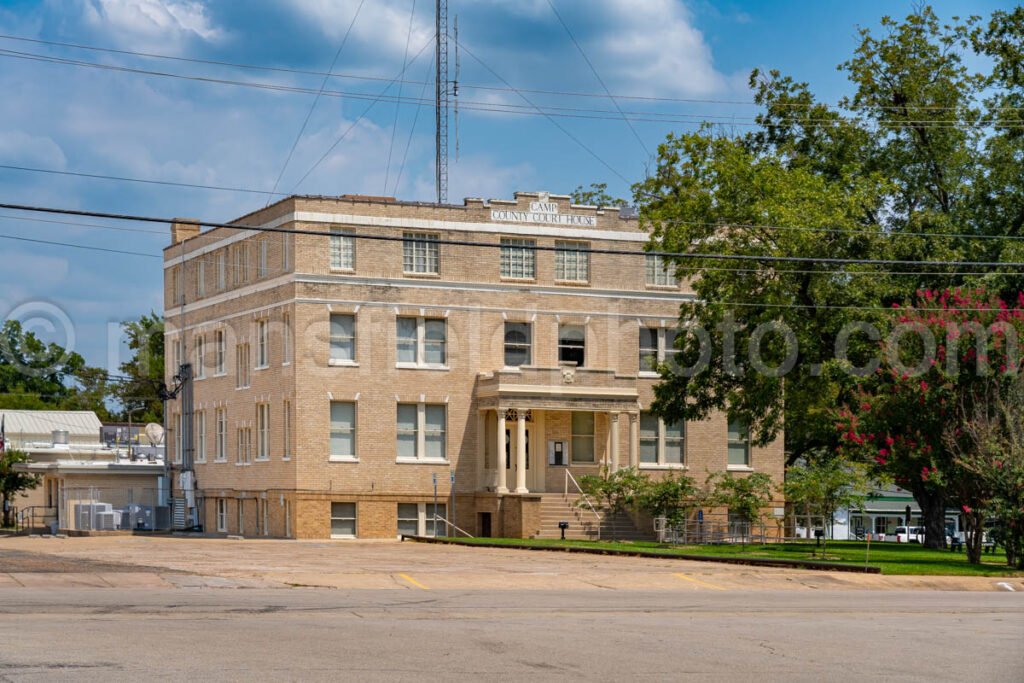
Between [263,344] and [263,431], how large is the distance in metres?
3.17

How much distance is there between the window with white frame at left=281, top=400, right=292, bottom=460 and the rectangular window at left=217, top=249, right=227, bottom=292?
732 cm

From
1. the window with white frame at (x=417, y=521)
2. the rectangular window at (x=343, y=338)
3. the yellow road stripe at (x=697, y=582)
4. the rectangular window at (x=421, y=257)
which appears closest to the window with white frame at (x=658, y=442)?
the window with white frame at (x=417, y=521)

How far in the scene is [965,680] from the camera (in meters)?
14.1

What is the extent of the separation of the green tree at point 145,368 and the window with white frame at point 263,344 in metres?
44.7

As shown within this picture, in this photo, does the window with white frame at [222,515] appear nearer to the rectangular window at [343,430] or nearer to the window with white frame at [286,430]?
the window with white frame at [286,430]

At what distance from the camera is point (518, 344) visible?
53.3 metres

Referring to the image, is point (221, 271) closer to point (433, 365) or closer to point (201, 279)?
point (201, 279)

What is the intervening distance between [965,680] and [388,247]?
127 feet

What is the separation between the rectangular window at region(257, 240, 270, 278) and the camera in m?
52.4

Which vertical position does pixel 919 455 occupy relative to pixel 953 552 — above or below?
above

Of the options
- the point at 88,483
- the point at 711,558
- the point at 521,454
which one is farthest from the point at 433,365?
the point at 711,558

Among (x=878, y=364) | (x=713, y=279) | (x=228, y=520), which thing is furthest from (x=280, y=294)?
(x=878, y=364)

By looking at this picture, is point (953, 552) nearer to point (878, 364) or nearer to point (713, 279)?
point (878, 364)

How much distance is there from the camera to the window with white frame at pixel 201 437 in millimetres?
58188
